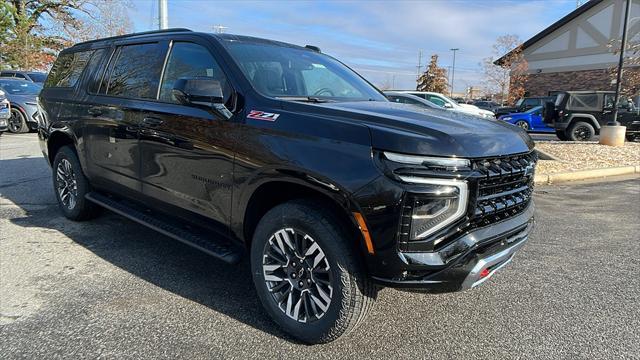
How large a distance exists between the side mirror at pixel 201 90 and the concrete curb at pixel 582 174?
706cm

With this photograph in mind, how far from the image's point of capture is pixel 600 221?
19.4ft

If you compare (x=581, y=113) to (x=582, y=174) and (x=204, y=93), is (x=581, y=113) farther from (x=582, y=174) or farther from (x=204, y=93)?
(x=204, y=93)

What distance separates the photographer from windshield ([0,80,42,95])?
1373 cm

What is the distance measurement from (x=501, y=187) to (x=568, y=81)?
1417 inches

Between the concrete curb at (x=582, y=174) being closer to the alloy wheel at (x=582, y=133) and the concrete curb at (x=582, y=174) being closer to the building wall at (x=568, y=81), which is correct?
the alloy wheel at (x=582, y=133)

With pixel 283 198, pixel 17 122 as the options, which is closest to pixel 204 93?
pixel 283 198

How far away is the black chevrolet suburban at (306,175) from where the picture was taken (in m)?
2.44

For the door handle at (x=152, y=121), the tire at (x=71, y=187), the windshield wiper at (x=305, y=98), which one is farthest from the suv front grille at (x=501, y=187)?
the tire at (x=71, y=187)

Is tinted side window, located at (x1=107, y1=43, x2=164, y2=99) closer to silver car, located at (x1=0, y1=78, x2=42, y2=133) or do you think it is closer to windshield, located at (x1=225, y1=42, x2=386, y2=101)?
windshield, located at (x1=225, y1=42, x2=386, y2=101)

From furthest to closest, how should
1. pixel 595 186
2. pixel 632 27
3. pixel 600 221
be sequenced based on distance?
pixel 632 27
pixel 595 186
pixel 600 221

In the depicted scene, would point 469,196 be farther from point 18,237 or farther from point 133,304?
point 18,237

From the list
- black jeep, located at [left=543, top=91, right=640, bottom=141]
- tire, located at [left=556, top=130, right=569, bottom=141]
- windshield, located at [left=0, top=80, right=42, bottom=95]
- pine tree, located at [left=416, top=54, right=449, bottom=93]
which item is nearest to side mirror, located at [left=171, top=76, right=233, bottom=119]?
windshield, located at [left=0, top=80, right=42, bottom=95]

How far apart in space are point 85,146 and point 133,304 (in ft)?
6.84

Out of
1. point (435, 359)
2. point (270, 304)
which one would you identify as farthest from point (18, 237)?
point (435, 359)
